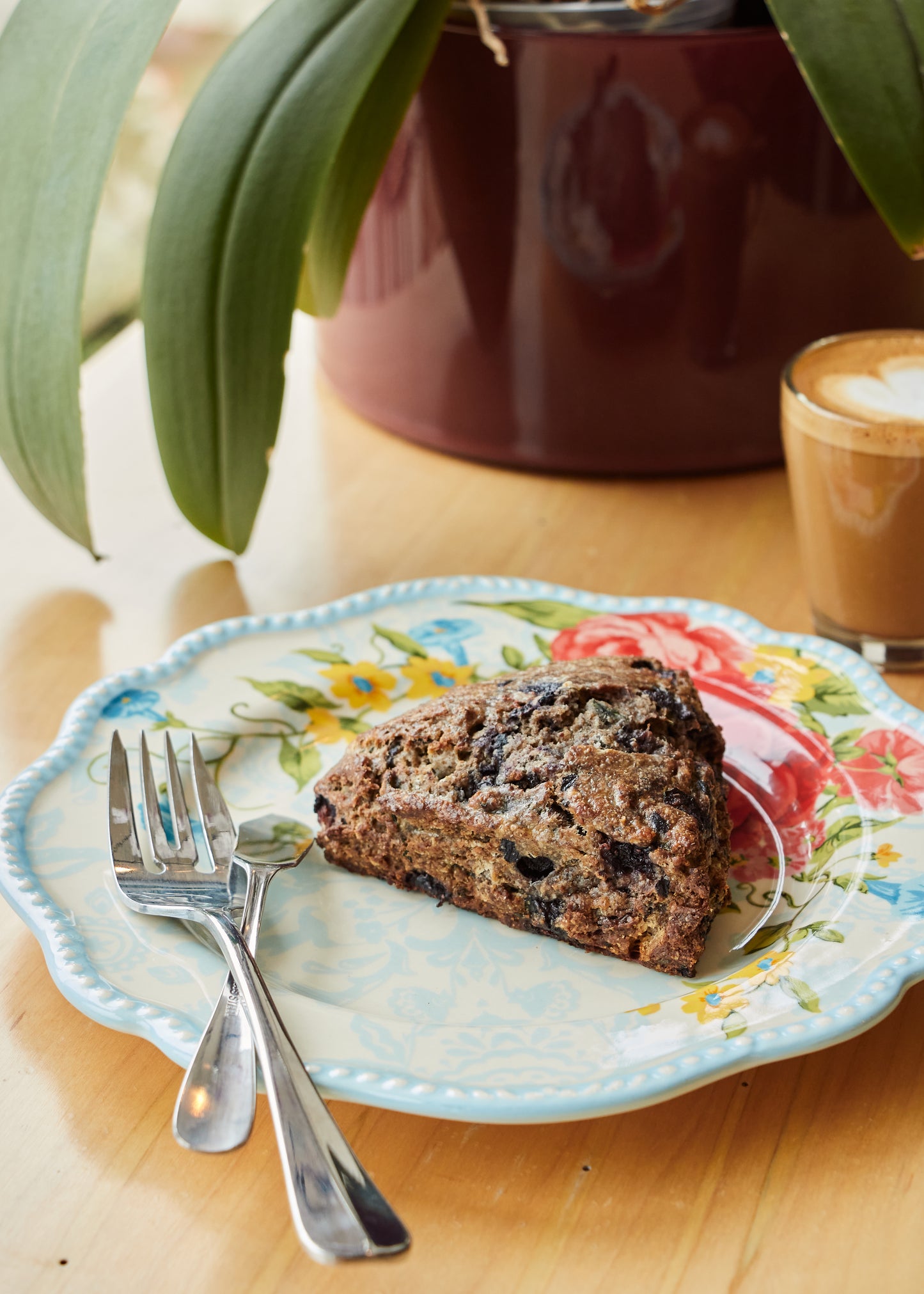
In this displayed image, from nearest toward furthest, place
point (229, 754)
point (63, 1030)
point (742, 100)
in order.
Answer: point (63, 1030) < point (229, 754) < point (742, 100)

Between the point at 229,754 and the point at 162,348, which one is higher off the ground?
the point at 162,348

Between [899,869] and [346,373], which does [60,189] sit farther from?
[899,869]

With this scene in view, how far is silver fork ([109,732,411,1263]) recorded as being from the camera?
395mm

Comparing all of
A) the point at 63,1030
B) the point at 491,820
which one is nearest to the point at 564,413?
the point at 491,820

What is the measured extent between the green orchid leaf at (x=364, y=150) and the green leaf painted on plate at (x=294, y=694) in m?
0.26

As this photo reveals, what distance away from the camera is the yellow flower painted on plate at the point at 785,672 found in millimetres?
674

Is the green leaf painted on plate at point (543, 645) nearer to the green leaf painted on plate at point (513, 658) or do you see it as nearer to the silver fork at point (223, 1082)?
the green leaf painted on plate at point (513, 658)

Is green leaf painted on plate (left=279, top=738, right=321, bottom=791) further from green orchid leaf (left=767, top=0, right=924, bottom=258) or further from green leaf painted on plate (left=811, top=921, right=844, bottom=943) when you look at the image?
green orchid leaf (left=767, top=0, right=924, bottom=258)

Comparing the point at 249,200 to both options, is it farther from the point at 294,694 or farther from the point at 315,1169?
the point at 315,1169

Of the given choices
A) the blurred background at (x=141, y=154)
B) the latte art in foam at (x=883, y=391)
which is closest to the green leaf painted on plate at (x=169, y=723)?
the latte art in foam at (x=883, y=391)

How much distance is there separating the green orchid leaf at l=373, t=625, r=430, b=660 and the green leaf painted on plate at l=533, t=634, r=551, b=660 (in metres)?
0.06

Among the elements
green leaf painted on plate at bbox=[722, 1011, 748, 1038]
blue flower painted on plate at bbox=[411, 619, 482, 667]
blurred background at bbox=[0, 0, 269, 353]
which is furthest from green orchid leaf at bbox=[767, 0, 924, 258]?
blurred background at bbox=[0, 0, 269, 353]

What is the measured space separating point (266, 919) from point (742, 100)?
572mm

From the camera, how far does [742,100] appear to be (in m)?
0.78
